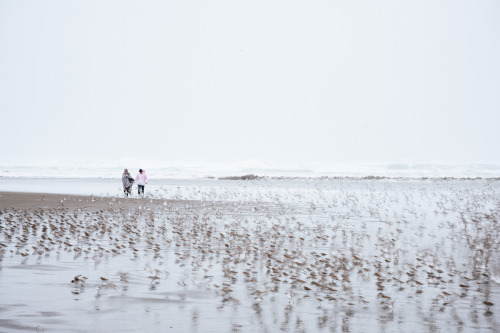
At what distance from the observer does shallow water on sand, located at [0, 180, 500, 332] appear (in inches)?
307

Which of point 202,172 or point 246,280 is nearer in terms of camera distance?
point 246,280

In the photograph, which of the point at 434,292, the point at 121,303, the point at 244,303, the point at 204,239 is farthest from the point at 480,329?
the point at 204,239

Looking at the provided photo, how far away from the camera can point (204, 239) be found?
15562 millimetres

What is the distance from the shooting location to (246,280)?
10.5m

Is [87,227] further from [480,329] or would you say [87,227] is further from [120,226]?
[480,329]

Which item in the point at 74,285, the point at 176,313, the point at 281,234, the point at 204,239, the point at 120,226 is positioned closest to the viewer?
the point at 176,313

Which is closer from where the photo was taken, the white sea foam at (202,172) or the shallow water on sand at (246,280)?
the shallow water on sand at (246,280)

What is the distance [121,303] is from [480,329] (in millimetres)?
5677

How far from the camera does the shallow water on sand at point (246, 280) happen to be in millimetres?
7789

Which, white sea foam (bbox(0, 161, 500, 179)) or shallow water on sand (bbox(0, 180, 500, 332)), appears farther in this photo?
white sea foam (bbox(0, 161, 500, 179))

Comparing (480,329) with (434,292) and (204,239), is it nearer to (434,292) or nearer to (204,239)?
(434,292)

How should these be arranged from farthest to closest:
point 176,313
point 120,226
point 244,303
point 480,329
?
point 120,226
point 244,303
point 176,313
point 480,329

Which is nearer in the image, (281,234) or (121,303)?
(121,303)

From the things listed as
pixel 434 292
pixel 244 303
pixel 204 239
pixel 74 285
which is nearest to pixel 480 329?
pixel 434 292
